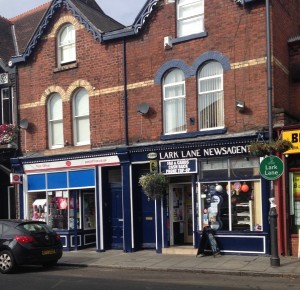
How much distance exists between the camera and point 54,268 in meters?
14.7

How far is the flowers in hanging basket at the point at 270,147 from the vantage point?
1310 cm

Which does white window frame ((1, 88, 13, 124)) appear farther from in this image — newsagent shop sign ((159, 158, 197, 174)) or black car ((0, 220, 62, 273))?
newsagent shop sign ((159, 158, 197, 174))

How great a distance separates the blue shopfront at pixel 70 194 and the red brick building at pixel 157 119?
0.04 m

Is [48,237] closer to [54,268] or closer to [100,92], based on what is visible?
[54,268]

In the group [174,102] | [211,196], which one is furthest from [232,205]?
[174,102]

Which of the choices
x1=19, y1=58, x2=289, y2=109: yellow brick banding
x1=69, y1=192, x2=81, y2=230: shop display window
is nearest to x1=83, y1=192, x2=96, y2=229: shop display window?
x1=69, y1=192, x2=81, y2=230: shop display window

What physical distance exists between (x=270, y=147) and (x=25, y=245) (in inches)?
278

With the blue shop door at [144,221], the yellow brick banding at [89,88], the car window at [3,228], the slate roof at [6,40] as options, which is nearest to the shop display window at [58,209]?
the blue shop door at [144,221]

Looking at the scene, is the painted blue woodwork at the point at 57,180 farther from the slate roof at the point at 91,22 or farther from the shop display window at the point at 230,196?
the shop display window at the point at 230,196

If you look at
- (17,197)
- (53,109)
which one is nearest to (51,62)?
(53,109)

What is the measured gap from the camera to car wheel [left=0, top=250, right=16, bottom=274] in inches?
525

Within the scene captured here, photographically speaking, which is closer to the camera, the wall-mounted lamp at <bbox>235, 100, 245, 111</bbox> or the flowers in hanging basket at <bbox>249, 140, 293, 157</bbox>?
the flowers in hanging basket at <bbox>249, 140, 293, 157</bbox>

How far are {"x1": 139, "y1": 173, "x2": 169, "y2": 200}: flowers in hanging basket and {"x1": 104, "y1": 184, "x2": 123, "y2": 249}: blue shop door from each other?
6.26 feet

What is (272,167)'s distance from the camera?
13062mm
